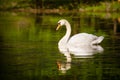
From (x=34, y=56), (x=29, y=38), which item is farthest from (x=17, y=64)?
(x=29, y=38)

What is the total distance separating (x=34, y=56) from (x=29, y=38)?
7293mm

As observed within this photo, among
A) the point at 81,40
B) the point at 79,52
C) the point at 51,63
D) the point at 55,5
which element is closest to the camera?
the point at 51,63

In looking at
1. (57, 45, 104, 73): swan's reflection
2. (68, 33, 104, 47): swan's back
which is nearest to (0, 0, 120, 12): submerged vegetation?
(68, 33, 104, 47): swan's back

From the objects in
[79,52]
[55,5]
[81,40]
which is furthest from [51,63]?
[55,5]

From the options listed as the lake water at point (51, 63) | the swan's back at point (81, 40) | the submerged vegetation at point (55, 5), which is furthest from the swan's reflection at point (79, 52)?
the submerged vegetation at point (55, 5)

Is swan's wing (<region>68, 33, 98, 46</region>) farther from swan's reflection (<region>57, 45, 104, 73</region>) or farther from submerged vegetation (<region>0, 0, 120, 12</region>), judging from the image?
submerged vegetation (<region>0, 0, 120, 12</region>)

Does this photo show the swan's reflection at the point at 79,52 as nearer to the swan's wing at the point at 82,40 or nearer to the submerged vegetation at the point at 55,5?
the swan's wing at the point at 82,40

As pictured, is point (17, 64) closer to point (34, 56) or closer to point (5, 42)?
point (34, 56)

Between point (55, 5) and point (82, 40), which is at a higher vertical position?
point (82, 40)

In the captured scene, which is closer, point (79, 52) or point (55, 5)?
point (79, 52)

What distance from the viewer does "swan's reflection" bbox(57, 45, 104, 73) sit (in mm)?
17281

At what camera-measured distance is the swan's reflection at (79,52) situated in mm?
17281

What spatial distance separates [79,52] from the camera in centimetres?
2072

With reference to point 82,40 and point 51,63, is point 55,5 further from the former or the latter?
point 51,63
